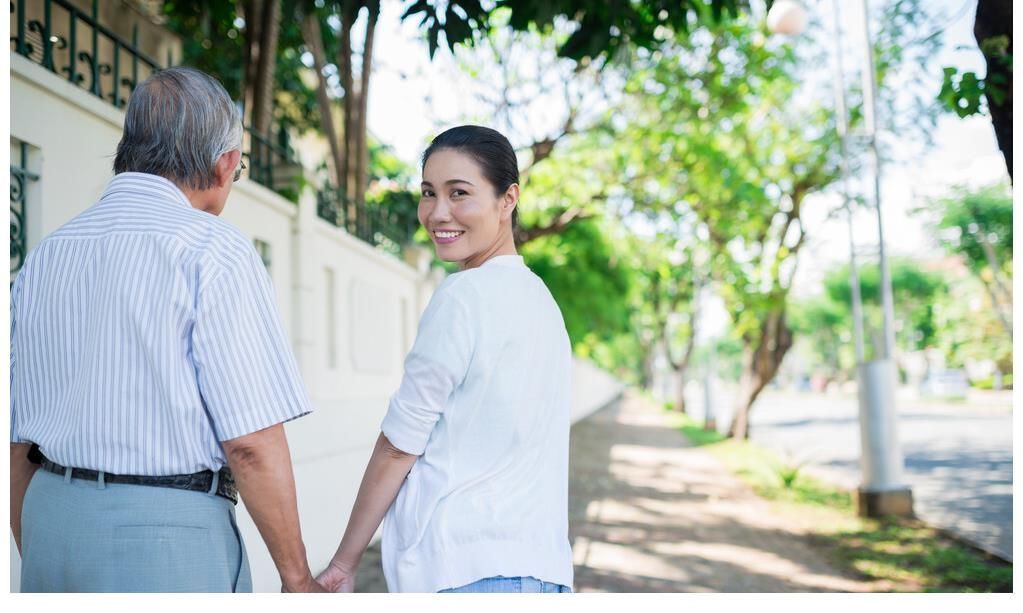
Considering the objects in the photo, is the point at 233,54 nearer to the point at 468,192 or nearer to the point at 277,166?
the point at 277,166

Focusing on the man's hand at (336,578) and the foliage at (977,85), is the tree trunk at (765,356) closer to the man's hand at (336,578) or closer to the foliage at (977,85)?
the foliage at (977,85)

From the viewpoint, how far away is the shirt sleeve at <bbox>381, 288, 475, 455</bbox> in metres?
1.79

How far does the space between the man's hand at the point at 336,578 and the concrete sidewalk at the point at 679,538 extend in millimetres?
Result: 4271

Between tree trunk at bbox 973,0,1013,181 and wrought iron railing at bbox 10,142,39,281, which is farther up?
tree trunk at bbox 973,0,1013,181

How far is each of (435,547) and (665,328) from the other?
31190 mm

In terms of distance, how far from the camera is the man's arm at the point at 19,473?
1895mm

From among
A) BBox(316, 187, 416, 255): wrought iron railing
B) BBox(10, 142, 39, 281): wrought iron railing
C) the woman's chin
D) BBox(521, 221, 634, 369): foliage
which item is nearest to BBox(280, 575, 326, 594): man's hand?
the woman's chin

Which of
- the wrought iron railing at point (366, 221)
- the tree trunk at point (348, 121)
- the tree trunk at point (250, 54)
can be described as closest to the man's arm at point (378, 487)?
the wrought iron railing at point (366, 221)

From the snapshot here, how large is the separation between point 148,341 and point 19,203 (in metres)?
2.21

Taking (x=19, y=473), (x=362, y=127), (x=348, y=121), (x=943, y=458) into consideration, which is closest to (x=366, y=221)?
(x=362, y=127)

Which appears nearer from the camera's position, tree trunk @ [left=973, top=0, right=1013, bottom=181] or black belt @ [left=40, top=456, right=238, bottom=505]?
black belt @ [left=40, top=456, right=238, bottom=505]

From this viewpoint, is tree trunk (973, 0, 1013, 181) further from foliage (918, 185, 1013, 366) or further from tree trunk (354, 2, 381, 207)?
foliage (918, 185, 1013, 366)

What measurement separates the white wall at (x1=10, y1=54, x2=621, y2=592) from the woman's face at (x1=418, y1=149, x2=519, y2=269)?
202 cm

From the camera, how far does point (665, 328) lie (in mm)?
32500
